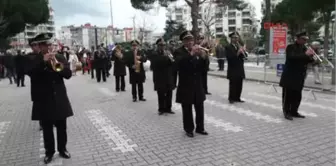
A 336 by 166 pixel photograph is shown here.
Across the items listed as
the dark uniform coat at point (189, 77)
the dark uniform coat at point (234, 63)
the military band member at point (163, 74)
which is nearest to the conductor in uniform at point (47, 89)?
the dark uniform coat at point (189, 77)

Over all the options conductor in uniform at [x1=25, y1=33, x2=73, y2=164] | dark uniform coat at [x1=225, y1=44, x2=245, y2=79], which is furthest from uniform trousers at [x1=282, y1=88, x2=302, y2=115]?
conductor in uniform at [x1=25, y1=33, x2=73, y2=164]

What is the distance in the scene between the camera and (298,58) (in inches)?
268

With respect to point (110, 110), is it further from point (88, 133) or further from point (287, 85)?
point (287, 85)

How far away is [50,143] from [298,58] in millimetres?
4963

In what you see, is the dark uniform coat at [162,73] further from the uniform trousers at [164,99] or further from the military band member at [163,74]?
the uniform trousers at [164,99]

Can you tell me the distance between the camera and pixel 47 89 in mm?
4816

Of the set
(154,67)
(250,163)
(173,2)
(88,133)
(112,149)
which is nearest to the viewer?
(250,163)

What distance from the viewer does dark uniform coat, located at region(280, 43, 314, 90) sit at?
6.87m

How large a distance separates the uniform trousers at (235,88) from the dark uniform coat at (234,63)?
0.33 ft

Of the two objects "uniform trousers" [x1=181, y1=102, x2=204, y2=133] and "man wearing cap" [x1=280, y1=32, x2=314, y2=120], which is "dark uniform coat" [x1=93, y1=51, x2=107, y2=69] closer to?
"man wearing cap" [x1=280, y1=32, x2=314, y2=120]

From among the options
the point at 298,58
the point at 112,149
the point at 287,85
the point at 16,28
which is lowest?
the point at 112,149

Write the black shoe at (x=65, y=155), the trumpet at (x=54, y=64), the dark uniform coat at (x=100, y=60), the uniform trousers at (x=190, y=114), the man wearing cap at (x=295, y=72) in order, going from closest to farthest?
the trumpet at (x=54, y=64) < the black shoe at (x=65, y=155) < the uniform trousers at (x=190, y=114) < the man wearing cap at (x=295, y=72) < the dark uniform coat at (x=100, y=60)

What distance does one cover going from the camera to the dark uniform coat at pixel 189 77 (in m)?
5.87

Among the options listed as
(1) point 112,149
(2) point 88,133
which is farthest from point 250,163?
(2) point 88,133
